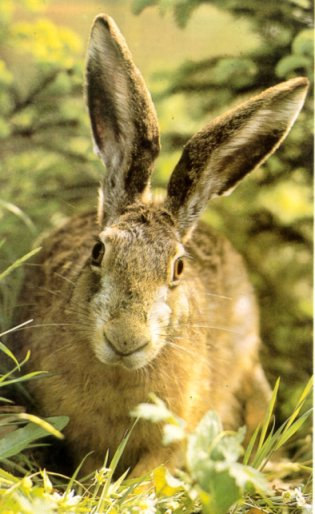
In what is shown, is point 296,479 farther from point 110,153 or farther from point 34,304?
point 110,153

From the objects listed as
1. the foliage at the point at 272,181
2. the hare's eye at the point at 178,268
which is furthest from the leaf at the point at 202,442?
the foliage at the point at 272,181

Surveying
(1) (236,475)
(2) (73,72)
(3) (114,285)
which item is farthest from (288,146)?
(1) (236,475)

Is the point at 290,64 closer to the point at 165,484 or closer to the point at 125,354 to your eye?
the point at 125,354

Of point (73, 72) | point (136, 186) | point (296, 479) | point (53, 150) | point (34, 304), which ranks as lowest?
point (296, 479)

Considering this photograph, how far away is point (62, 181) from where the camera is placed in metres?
3.93

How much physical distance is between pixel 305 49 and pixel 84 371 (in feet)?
5.81

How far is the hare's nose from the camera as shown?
2768mm

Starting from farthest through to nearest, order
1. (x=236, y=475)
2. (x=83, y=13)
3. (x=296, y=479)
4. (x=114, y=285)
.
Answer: (x=296, y=479) → (x=83, y=13) → (x=114, y=285) → (x=236, y=475)

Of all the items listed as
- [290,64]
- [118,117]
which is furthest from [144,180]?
[290,64]

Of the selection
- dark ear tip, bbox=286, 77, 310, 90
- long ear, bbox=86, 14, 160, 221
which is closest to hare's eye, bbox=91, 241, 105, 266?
long ear, bbox=86, 14, 160, 221

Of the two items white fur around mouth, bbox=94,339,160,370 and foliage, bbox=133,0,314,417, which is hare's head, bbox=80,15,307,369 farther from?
foliage, bbox=133,0,314,417

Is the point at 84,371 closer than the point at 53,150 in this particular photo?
Yes

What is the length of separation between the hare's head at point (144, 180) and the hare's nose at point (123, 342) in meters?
0.01

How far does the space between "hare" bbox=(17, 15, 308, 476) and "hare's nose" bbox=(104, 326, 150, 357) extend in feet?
0.07
